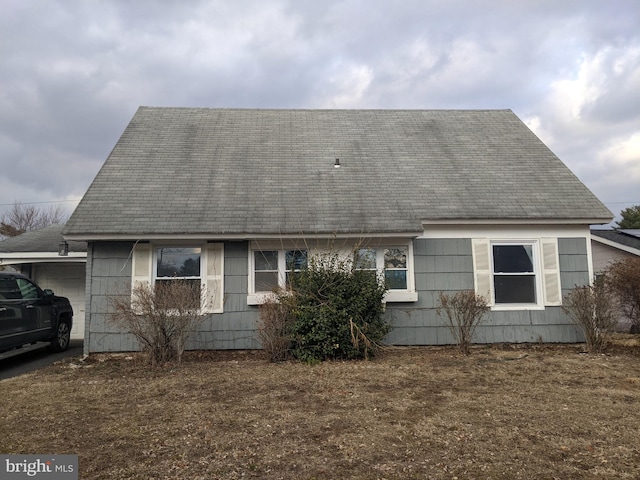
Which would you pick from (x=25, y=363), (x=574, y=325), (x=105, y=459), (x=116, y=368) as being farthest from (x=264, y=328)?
(x=574, y=325)

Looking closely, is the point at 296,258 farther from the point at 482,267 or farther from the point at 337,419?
the point at 337,419

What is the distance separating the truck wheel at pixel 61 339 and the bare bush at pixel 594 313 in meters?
11.0

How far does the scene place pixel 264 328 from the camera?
7855mm

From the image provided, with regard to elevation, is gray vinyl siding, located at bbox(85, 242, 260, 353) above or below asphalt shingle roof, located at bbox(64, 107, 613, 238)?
below

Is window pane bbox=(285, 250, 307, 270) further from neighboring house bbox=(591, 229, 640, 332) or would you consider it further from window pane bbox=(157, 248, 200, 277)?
neighboring house bbox=(591, 229, 640, 332)

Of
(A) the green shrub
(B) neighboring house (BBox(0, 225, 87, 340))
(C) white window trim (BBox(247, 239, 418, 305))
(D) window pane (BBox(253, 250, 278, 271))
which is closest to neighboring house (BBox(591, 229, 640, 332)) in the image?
(C) white window trim (BBox(247, 239, 418, 305))

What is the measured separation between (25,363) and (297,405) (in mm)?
6669

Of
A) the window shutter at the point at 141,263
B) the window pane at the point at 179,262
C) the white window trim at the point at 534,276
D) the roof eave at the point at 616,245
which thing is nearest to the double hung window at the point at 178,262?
the window pane at the point at 179,262

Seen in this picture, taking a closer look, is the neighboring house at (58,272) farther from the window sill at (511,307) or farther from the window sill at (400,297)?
the window sill at (511,307)

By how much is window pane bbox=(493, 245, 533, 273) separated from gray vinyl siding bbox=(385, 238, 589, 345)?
619 mm

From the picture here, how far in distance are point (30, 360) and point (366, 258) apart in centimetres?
725

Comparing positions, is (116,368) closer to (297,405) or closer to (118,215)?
(118,215)

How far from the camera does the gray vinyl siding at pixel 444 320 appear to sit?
30.3ft

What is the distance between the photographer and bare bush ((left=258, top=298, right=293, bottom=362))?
778 centimetres
